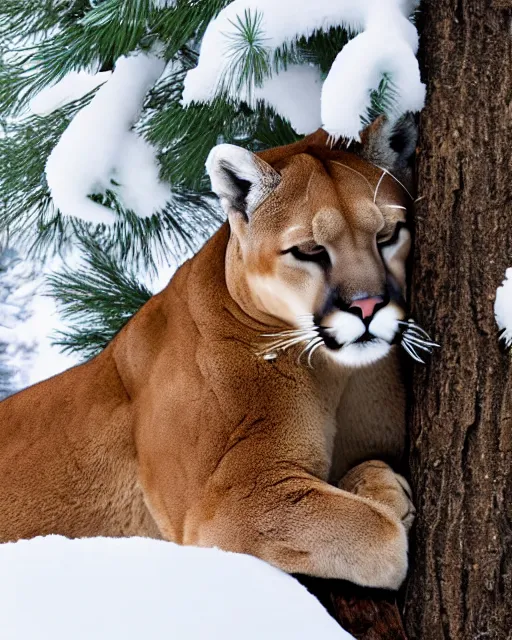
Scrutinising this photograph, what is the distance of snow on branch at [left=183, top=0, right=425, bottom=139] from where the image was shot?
8.11ft

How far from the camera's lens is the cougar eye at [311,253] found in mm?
2512

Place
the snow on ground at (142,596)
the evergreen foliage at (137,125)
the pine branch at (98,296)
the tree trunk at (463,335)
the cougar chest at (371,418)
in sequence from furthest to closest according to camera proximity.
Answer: the pine branch at (98,296), the evergreen foliage at (137,125), the cougar chest at (371,418), the tree trunk at (463,335), the snow on ground at (142,596)

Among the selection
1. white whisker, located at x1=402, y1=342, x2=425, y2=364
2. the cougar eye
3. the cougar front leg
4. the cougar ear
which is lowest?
the cougar front leg

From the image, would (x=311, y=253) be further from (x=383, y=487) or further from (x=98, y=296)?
(x=98, y=296)

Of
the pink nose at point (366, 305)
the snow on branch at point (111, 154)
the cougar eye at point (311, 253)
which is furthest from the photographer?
the snow on branch at point (111, 154)

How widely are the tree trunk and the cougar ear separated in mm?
432

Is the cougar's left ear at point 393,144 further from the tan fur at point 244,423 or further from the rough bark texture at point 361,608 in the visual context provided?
the rough bark texture at point 361,608

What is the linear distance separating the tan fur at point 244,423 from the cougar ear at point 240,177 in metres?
0.03

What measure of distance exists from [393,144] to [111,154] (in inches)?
44.4

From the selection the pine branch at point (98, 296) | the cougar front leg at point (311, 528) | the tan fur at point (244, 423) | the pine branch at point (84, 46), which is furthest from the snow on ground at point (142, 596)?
the pine branch at point (98, 296)

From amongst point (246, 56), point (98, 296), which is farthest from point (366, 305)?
point (98, 296)

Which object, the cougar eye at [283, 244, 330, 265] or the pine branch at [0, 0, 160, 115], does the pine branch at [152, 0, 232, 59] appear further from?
the cougar eye at [283, 244, 330, 265]

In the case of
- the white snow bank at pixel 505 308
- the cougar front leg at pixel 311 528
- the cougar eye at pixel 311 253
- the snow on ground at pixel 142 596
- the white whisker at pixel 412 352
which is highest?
the cougar eye at pixel 311 253

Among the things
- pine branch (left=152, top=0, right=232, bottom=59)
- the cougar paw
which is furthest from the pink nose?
pine branch (left=152, top=0, right=232, bottom=59)
